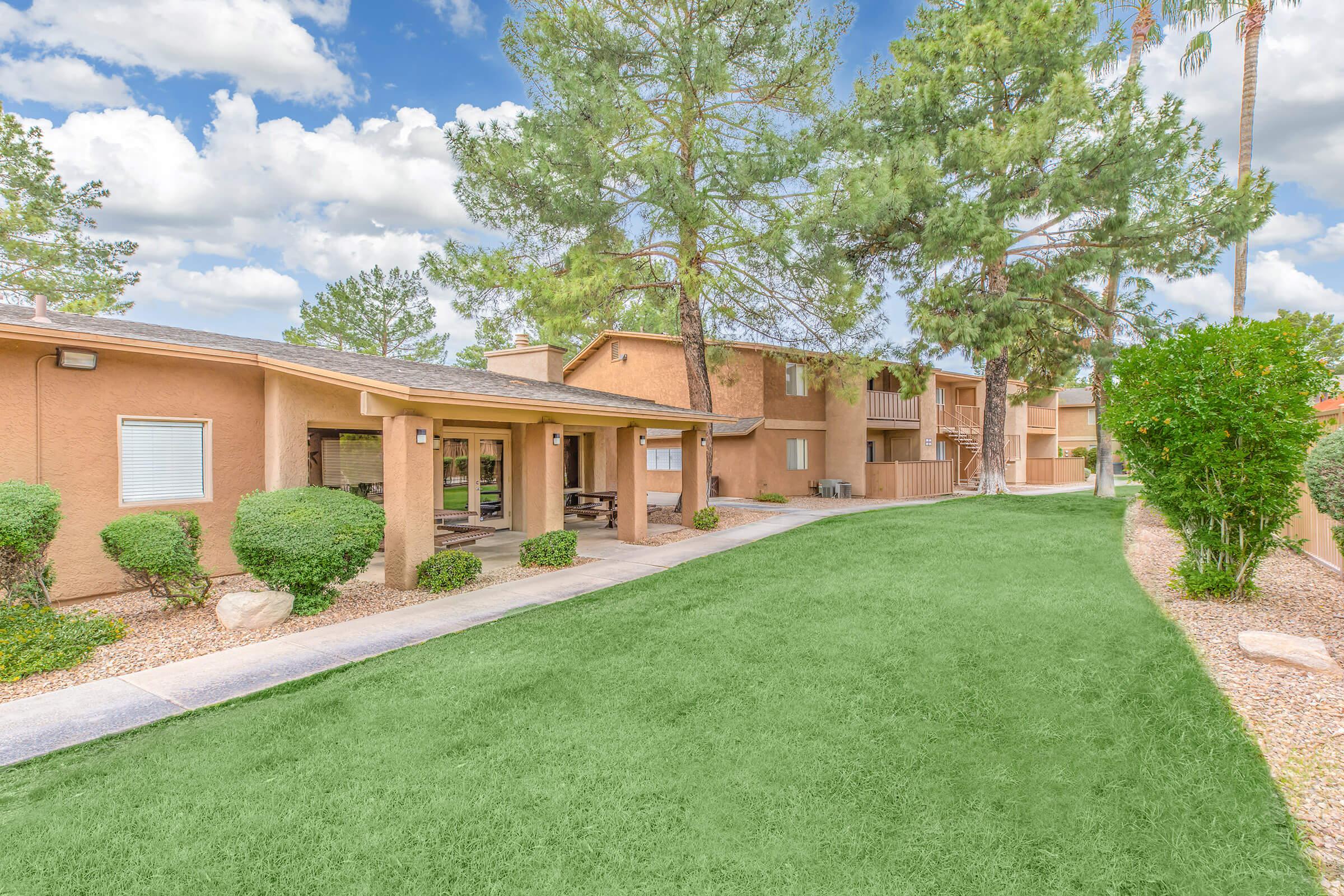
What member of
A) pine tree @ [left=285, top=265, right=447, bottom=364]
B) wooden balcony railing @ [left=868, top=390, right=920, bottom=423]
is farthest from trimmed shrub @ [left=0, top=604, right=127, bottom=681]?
pine tree @ [left=285, top=265, right=447, bottom=364]

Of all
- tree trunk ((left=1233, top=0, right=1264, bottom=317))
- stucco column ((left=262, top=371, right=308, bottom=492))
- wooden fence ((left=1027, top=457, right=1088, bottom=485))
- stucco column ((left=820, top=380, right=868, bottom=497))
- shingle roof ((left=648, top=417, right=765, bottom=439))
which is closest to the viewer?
stucco column ((left=262, top=371, right=308, bottom=492))

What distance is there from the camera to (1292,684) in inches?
187

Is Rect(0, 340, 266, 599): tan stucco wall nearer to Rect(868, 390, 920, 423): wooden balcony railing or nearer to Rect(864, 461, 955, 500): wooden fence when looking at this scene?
Rect(864, 461, 955, 500): wooden fence

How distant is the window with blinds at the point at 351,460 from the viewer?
11.3m

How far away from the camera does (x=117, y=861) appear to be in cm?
303

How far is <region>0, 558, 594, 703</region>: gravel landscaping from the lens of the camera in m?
5.63

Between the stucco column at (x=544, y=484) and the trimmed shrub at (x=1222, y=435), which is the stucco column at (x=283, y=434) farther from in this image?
the trimmed shrub at (x=1222, y=435)

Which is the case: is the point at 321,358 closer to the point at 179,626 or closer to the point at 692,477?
the point at 179,626

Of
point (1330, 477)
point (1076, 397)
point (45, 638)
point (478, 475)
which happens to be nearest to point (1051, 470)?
point (1076, 397)

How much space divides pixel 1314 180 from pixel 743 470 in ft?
84.6

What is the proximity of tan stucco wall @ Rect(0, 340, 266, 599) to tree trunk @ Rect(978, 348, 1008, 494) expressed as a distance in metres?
20.4

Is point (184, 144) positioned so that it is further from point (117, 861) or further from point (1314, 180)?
point (1314, 180)

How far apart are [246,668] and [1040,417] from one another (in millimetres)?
35199

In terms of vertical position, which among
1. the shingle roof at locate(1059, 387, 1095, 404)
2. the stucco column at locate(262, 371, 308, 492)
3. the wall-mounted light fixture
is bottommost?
the stucco column at locate(262, 371, 308, 492)
